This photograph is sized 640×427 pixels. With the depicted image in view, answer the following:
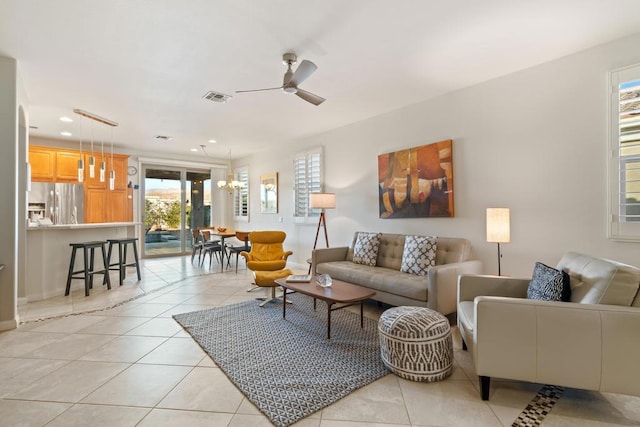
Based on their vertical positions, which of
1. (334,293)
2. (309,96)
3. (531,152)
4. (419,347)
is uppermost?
(309,96)

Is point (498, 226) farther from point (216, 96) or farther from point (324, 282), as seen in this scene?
point (216, 96)

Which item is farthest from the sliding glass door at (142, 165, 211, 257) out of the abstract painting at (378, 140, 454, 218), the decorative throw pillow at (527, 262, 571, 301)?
the decorative throw pillow at (527, 262, 571, 301)

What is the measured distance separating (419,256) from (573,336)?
2.01m

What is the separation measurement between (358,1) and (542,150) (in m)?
2.49

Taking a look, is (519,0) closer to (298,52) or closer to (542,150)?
(542,150)

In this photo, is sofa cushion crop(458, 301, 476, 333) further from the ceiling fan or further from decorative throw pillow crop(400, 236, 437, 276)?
the ceiling fan

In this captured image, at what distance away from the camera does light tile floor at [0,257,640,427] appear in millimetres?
1805

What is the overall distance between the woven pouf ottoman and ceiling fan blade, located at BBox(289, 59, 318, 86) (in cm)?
219

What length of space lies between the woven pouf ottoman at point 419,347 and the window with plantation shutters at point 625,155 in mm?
2014

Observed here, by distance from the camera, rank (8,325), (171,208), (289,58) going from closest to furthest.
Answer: (289,58), (8,325), (171,208)

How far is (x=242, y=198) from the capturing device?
8.58 m

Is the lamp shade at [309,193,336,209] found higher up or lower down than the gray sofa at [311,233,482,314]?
higher up

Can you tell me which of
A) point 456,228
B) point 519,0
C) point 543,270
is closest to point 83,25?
point 519,0

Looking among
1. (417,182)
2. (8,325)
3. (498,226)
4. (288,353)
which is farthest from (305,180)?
(8,325)
